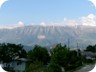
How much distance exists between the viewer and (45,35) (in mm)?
3979

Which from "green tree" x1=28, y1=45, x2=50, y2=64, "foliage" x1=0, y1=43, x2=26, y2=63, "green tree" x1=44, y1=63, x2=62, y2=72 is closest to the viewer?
"green tree" x1=44, y1=63, x2=62, y2=72

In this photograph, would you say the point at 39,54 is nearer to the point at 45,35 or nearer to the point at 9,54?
the point at 45,35

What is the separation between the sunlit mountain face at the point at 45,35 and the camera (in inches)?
142

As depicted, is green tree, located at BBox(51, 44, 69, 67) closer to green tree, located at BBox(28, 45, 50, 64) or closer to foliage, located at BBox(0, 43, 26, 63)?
green tree, located at BBox(28, 45, 50, 64)

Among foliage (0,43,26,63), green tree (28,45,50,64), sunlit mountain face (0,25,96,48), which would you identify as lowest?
foliage (0,43,26,63)

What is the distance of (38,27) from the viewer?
4160 millimetres

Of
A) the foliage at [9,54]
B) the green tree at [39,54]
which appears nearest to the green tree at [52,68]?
the green tree at [39,54]

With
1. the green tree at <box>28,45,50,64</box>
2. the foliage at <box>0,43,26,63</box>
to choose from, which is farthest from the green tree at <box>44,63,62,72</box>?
the foliage at <box>0,43,26,63</box>

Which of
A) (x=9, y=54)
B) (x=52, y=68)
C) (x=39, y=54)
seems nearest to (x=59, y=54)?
(x=39, y=54)

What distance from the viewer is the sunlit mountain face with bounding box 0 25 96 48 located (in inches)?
142

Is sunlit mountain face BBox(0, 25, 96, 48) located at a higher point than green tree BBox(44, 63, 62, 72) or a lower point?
higher

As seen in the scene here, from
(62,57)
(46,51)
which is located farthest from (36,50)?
(62,57)

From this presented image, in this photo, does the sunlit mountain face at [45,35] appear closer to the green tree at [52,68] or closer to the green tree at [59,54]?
the green tree at [59,54]

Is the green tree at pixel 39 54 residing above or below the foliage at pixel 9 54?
above
